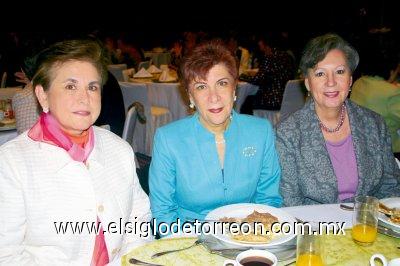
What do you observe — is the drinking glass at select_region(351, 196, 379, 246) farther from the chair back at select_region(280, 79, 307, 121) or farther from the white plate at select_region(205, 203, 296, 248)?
the chair back at select_region(280, 79, 307, 121)

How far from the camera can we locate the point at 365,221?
147 centimetres

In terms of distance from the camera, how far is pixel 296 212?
5.54 feet

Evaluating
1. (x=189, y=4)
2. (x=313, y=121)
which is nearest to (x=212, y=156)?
(x=313, y=121)

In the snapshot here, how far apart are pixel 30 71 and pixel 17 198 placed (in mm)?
567

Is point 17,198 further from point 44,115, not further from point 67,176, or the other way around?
point 44,115

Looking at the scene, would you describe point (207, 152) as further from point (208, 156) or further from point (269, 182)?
point (269, 182)

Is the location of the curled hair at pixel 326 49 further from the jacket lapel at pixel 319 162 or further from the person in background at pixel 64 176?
the person in background at pixel 64 176

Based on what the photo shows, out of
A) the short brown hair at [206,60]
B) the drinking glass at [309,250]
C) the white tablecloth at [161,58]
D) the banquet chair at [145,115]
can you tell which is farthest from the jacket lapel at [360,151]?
the white tablecloth at [161,58]

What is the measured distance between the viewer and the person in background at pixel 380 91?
140 inches

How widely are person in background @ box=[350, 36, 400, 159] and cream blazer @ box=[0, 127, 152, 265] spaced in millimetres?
2823

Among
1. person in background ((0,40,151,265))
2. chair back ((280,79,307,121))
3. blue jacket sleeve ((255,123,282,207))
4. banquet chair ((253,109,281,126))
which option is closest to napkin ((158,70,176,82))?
banquet chair ((253,109,281,126))

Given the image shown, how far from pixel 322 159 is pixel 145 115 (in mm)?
3765

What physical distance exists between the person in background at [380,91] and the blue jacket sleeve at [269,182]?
1984 mm

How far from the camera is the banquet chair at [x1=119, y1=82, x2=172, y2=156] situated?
→ 17.4 feet
